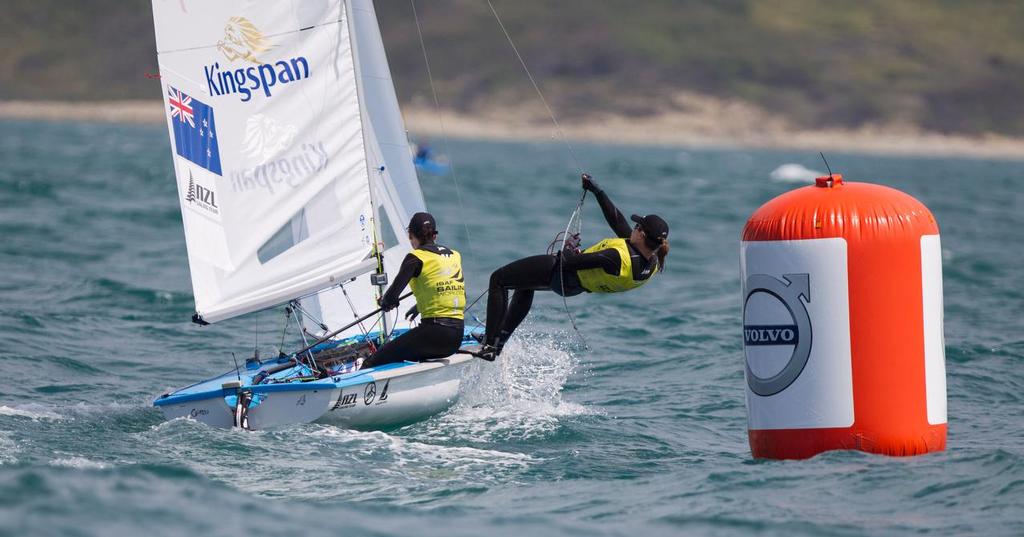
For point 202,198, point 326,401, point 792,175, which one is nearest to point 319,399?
point 326,401

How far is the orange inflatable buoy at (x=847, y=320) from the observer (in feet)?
24.2

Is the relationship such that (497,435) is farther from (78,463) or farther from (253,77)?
(253,77)

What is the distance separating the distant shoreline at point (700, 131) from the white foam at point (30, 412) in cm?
7839

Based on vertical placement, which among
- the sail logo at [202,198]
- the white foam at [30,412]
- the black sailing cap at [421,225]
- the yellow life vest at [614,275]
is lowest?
the white foam at [30,412]

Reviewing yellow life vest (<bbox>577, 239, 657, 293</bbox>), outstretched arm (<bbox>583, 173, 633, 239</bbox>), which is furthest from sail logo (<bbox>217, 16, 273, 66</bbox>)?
yellow life vest (<bbox>577, 239, 657, 293</bbox>)

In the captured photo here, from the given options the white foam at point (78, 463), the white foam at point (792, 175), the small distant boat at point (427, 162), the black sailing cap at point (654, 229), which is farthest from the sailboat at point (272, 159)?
the white foam at point (792, 175)

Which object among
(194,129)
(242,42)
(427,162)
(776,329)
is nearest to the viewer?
(776,329)

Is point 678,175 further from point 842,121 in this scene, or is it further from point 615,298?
point 842,121

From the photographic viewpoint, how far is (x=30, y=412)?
917 centimetres

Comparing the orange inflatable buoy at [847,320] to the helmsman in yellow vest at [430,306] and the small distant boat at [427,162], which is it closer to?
the helmsman in yellow vest at [430,306]

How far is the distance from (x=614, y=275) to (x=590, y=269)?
18cm

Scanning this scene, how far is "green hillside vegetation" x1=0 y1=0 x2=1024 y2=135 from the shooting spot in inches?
3745

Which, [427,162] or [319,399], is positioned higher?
[427,162]

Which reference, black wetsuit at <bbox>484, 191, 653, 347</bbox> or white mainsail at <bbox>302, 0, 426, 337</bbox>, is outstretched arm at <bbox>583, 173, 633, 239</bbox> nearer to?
black wetsuit at <bbox>484, 191, 653, 347</bbox>
